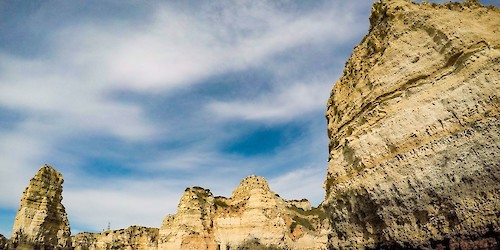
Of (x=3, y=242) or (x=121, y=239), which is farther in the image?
(x=121, y=239)

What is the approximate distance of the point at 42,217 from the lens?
1809 inches

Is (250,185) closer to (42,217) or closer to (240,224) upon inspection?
(240,224)

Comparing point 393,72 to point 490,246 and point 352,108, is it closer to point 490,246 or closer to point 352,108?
point 352,108

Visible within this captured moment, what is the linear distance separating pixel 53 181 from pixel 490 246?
177ft

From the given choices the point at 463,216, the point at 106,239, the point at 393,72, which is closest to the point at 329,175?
the point at 393,72

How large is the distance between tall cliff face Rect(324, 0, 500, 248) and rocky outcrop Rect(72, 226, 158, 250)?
184 feet

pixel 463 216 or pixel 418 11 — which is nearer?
pixel 463 216

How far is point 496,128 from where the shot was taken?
11.7 m

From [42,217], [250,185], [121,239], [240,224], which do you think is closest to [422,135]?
[240,224]

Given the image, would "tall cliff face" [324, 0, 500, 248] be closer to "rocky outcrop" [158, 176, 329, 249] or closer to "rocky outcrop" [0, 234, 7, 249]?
"rocky outcrop" [158, 176, 329, 249]

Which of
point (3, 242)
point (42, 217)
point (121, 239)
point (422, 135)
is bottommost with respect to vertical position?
point (422, 135)

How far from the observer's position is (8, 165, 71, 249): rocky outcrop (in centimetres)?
4350

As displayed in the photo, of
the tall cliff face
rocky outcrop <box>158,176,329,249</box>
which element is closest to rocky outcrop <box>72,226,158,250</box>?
rocky outcrop <box>158,176,329,249</box>

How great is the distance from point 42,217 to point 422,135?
4904 cm
